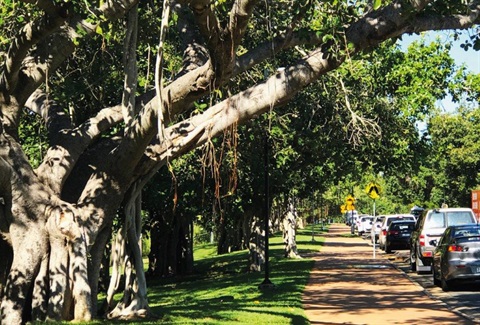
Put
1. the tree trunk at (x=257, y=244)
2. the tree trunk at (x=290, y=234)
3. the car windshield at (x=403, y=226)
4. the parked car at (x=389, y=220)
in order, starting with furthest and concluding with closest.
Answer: the parked car at (x=389, y=220) < the car windshield at (x=403, y=226) < the tree trunk at (x=290, y=234) < the tree trunk at (x=257, y=244)

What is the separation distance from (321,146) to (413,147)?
4848 millimetres

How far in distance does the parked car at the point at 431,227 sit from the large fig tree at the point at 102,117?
1382 centimetres

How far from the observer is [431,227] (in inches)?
1072

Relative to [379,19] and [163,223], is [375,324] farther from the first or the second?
[163,223]

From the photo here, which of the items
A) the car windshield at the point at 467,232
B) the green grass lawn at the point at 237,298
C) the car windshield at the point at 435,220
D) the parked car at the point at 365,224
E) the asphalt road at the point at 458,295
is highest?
the parked car at the point at 365,224

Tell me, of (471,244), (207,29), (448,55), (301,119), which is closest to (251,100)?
(207,29)

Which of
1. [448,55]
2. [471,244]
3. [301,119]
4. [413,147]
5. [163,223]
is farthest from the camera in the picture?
[163,223]

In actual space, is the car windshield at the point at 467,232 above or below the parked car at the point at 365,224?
below

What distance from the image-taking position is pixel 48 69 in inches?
523

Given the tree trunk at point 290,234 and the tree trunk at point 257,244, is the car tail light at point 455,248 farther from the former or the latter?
the tree trunk at point 290,234

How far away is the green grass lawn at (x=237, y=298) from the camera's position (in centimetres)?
1503

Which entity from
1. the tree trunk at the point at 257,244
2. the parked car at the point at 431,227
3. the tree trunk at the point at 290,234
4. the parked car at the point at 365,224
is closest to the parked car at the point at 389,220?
the tree trunk at the point at 290,234

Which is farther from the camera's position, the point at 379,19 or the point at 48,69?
the point at 48,69

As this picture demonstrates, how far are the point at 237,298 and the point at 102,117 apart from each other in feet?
24.5
